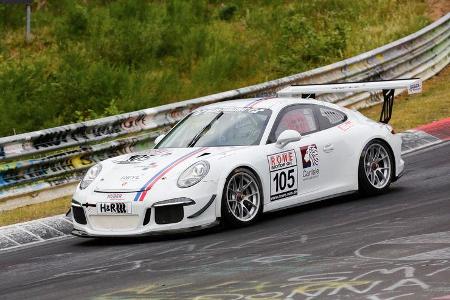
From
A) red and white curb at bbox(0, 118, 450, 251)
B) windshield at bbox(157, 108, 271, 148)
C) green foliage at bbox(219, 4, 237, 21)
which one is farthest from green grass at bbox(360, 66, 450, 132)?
green foliage at bbox(219, 4, 237, 21)

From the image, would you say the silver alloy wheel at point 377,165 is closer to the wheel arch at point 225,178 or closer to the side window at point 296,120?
the side window at point 296,120

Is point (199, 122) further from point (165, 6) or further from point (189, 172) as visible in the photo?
point (165, 6)

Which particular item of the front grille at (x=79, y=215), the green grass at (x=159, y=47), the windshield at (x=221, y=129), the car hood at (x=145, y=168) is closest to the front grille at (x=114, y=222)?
the front grille at (x=79, y=215)

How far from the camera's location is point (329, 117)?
12945 mm

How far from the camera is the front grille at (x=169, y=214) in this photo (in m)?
11.0

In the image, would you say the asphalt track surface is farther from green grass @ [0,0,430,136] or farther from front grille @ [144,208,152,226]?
green grass @ [0,0,430,136]

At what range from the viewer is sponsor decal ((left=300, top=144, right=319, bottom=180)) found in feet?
40.0

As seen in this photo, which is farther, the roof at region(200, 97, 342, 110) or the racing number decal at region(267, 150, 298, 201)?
the roof at region(200, 97, 342, 110)

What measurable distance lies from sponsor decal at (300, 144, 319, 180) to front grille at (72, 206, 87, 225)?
2382 millimetres

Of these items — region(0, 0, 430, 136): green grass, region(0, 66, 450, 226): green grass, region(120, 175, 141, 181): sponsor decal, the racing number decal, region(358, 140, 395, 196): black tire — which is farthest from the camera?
region(0, 0, 430, 136): green grass

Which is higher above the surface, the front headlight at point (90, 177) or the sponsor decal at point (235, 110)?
the sponsor decal at point (235, 110)

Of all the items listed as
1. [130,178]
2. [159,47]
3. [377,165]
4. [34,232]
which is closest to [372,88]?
[377,165]

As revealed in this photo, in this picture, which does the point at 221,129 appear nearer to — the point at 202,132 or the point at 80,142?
the point at 202,132

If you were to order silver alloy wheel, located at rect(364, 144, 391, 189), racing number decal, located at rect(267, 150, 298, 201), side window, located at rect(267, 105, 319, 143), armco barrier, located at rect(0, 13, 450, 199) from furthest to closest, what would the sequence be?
armco barrier, located at rect(0, 13, 450, 199)
silver alloy wheel, located at rect(364, 144, 391, 189)
side window, located at rect(267, 105, 319, 143)
racing number decal, located at rect(267, 150, 298, 201)
